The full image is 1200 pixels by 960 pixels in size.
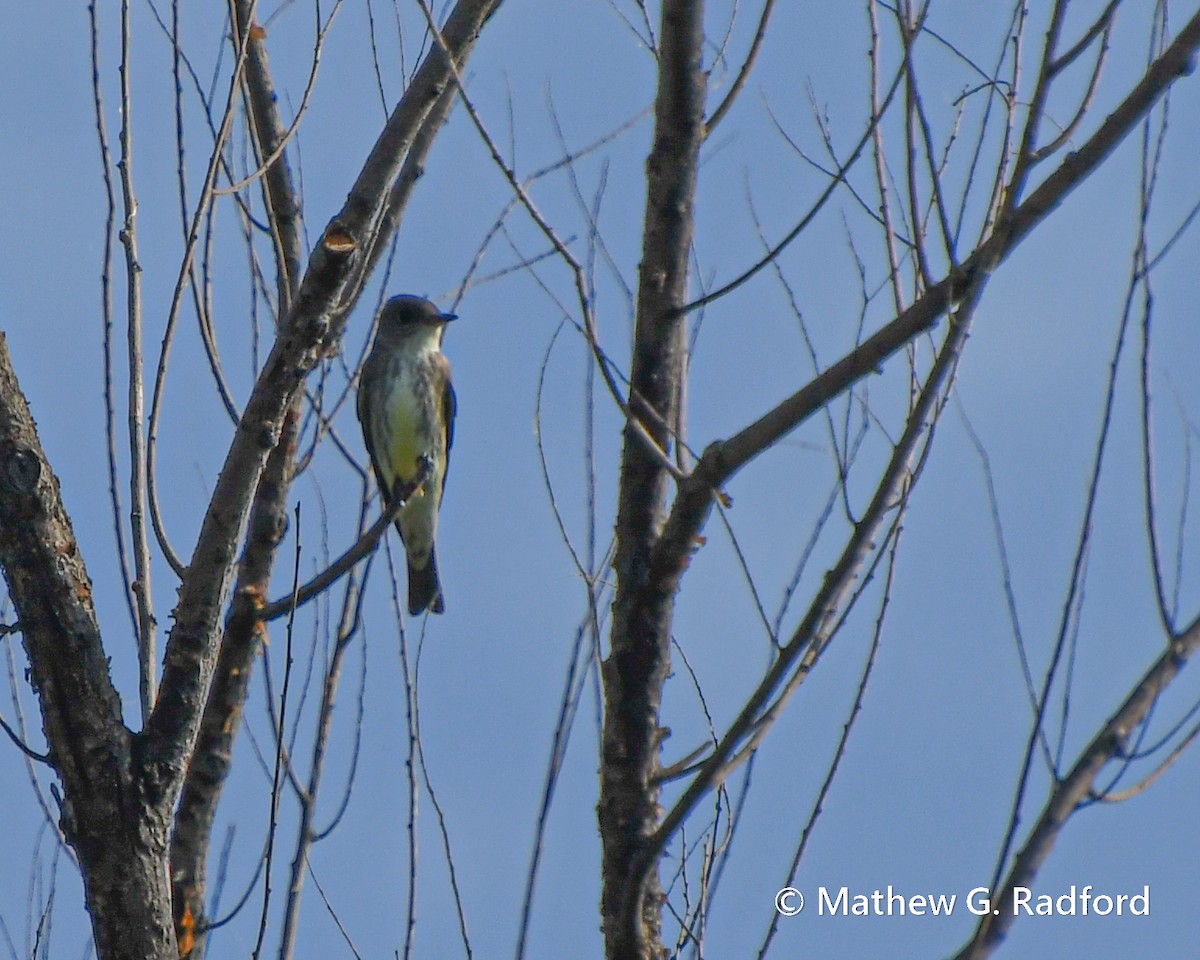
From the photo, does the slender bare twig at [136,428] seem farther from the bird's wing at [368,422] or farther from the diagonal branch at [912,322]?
the bird's wing at [368,422]

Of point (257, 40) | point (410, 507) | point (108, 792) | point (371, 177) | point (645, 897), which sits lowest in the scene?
point (645, 897)

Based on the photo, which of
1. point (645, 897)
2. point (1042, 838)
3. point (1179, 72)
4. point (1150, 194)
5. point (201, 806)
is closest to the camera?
point (1042, 838)

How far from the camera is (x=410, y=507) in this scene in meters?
7.57

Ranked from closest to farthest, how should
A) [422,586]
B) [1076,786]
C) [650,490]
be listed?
[1076,786] < [650,490] < [422,586]

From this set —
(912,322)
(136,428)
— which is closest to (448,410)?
(136,428)

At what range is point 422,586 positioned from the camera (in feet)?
24.1

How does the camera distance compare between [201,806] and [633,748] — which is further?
[201,806]

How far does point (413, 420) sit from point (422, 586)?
0.79 m

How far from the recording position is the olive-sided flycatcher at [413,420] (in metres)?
7.44

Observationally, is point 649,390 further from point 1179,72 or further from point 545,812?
point 1179,72

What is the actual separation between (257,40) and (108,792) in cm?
243

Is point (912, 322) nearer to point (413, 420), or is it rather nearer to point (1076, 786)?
Result: point (1076, 786)

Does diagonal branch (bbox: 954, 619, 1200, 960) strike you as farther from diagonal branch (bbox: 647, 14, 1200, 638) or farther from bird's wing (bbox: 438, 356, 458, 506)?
bird's wing (bbox: 438, 356, 458, 506)

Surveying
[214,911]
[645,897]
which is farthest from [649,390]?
[214,911]
